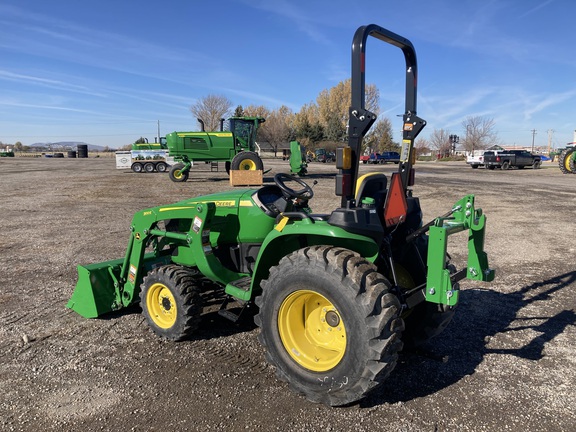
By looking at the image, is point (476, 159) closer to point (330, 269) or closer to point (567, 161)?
point (567, 161)

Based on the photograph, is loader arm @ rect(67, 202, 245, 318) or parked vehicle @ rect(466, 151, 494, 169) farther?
parked vehicle @ rect(466, 151, 494, 169)

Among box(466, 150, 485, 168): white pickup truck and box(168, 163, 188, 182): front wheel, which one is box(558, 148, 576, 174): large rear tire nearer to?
box(466, 150, 485, 168): white pickup truck

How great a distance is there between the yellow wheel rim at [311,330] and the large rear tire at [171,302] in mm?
1046

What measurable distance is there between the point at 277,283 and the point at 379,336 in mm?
785

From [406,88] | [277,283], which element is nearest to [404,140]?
[406,88]

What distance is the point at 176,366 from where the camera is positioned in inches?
132

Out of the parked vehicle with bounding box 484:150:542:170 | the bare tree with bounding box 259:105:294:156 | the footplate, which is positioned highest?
the bare tree with bounding box 259:105:294:156

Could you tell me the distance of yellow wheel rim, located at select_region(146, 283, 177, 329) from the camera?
3.81 meters

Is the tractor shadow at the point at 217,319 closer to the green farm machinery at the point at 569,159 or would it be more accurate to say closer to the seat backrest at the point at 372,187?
the seat backrest at the point at 372,187

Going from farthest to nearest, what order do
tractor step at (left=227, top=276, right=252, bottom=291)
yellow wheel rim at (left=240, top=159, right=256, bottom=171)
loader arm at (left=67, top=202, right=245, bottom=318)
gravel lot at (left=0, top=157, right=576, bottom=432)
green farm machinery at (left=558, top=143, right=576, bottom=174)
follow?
green farm machinery at (left=558, top=143, right=576, bottom=174), yellow wheel rim at (left=240, top=159, right=256, bottom=171), loader arm at (left=67, top=202, right=245, bottom=318), tractor step at (left=227, top=276, right=252, bottom=291), gravel lot at (left=0, top=157, right=576, bottom=432)

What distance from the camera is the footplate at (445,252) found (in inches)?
106

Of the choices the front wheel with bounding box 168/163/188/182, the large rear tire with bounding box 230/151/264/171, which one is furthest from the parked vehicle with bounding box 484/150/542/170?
the front wheel with bounding box 168/163/188/182

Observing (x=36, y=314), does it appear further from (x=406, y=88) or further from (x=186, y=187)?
(x=186, y=187)

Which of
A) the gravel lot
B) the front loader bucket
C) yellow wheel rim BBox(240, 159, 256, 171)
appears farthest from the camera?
yellow wheel rim BBox(240, 159, 256, 171)
